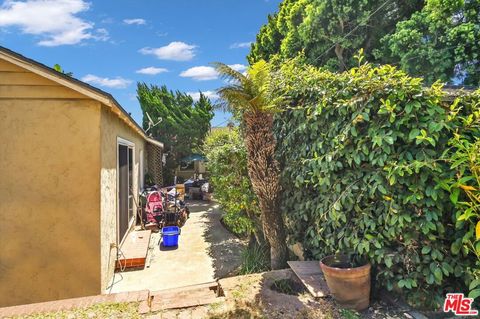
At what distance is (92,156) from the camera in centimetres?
491

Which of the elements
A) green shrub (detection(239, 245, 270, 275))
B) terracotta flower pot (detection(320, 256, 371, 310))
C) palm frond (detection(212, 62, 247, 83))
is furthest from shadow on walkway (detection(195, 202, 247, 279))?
palm frond (detection(212, 62, 247, 83))

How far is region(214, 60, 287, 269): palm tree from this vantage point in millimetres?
4340

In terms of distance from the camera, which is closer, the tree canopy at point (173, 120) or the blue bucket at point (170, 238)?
the blue bucket at point (170, 238)

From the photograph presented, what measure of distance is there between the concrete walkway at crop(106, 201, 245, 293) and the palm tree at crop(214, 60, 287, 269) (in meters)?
1.84

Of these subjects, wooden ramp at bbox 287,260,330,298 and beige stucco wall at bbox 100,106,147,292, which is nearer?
wooden ramp at bbox 287,260,330,298

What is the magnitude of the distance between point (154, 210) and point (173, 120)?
10472mm

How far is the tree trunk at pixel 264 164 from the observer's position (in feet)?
15.0

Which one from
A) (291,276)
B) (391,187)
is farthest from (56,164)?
(391,187)

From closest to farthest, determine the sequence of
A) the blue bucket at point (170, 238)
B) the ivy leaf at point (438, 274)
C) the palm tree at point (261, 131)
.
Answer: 1. the ivy leaf at point (438, 274)
2. the palm tree at point (261, 131)
3. the blue bucket at point (170, 238)

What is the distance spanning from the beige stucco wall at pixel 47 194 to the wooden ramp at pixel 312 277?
3.36 m

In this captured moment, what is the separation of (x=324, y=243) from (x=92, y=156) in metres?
4.04

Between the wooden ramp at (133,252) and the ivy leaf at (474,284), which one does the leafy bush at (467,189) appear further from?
the wooden ramp at (133,252)

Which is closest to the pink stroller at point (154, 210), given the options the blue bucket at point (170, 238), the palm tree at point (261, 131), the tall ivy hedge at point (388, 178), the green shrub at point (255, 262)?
the blue bucket at point (170, 238)

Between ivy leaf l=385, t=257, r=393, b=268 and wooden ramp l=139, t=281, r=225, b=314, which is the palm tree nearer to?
wooden ramp l=139, t=281, r=225, b=314
